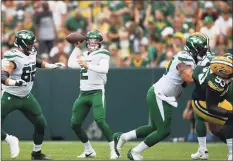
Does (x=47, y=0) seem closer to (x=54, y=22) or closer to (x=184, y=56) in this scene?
(x=54, y=22)

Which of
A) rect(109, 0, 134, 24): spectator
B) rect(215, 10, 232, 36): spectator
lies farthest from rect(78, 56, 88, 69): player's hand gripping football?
rect(109, 0, 134, 24): spectator

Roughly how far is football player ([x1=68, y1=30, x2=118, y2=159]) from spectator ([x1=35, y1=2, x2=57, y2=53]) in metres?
5.76

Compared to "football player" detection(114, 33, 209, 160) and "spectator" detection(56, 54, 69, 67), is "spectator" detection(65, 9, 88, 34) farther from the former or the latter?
"football player" detection(114, 33, 209, 160)

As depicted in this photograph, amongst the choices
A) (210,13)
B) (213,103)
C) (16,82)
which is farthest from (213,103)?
(210,13)

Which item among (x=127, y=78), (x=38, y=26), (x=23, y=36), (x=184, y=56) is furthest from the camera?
(x=38, y=26)

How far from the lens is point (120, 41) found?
57.5 feet

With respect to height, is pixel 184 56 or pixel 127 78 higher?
pixel 184 56

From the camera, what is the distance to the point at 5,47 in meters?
17.9

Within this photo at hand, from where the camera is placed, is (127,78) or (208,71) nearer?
(208,71)

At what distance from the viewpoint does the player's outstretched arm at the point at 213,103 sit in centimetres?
986

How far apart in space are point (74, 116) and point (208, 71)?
2401 millimetres

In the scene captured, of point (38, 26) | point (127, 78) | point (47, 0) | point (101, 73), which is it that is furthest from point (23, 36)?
point (47, 0)

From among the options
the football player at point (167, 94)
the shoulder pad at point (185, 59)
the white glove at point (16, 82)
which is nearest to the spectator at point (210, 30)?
the football player at point (167, 94)

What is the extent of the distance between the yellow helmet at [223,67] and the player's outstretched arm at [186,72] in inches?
12.0
